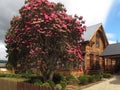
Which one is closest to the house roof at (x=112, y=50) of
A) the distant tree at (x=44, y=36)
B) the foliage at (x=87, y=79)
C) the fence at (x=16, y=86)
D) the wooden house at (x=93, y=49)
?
the wooden house at (x=93, y=49)

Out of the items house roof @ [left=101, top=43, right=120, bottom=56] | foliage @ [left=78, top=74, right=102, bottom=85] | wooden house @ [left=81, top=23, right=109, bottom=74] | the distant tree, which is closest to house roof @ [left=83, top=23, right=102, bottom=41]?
wooden house @ [left=81, top=23, right=109, bottom=74]

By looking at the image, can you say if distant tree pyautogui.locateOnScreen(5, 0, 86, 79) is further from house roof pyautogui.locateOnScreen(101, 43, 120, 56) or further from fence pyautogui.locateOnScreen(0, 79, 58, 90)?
house roof pyautogui.locateOnScreen(101, 43, 120, 56)

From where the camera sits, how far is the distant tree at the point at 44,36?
17.5 meters

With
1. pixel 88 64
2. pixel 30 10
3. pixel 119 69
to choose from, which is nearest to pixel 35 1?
pixel 30 10

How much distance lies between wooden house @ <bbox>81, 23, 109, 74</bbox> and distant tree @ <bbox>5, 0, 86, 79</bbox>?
8.25 meters

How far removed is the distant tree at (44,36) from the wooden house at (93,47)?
8246 millimetres

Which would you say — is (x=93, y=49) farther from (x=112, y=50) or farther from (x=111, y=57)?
(x=111, y=57)

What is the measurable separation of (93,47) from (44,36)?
549 inches

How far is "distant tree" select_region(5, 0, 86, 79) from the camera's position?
17.5m

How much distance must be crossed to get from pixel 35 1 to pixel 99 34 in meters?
16.8

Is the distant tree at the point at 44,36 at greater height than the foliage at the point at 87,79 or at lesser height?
greater

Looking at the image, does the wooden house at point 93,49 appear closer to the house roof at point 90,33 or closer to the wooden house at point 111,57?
the house roof at point 90,33

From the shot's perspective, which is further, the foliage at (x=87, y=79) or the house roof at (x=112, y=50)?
the house roof at (x=112, y=50)

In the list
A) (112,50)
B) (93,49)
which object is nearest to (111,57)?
(112,50)
